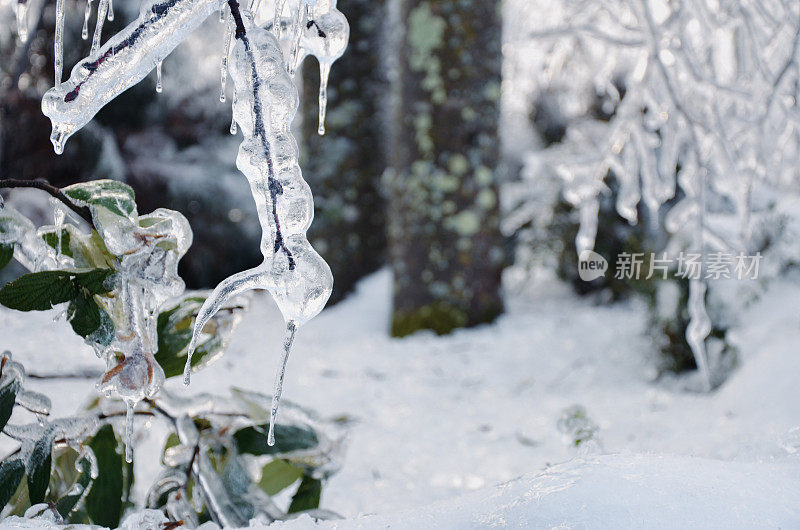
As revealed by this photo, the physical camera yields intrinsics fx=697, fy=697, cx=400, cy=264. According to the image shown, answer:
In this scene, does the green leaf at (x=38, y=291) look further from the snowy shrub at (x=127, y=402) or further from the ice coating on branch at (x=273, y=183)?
the ice coating on branch at (x=273, y=183)

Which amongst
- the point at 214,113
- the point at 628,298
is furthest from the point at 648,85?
the point at 214,113

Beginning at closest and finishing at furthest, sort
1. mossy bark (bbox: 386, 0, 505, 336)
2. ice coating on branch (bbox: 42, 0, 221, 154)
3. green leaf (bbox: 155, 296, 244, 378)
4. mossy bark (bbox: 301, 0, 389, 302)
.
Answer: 1. ice coating on branch (bbox: 42, 0, 221, 154)
2. green leaf (bbox: 155, 296, 244, 378)
3. mossy bark (bbox: 386, 0, 505, 336)
4. mossy bark (bbox: 301, 0, 389, 302)

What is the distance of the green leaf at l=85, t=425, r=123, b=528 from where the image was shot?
0.73 metres

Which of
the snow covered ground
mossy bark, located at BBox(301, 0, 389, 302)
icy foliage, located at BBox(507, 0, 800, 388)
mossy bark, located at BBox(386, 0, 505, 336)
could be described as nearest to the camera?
the snow covered ground

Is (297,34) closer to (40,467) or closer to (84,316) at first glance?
(84,316)

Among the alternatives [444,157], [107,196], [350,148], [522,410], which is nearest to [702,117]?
[522,410]

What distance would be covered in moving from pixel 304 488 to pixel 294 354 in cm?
165

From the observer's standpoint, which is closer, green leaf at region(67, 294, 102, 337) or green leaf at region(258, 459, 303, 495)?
green leaf at region(67, 294, 102, 337)

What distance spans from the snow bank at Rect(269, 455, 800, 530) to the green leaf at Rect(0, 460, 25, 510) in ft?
0.89

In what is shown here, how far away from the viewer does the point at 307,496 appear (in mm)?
921

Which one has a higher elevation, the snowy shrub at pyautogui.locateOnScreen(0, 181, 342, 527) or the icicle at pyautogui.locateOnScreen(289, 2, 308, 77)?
the icicle at pyautogui.locateOnScreen(289, 2, 308, 77)

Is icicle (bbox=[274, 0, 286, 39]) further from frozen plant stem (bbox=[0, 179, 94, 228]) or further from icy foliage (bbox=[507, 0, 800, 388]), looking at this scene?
icy foliage (bbox=[507, 0, 800, 388])

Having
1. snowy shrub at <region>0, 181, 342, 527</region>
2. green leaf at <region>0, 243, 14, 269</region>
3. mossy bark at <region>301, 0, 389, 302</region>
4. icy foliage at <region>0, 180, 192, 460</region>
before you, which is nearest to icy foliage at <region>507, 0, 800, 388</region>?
snowy shrub at <region>0, 181, 342, 527</region>

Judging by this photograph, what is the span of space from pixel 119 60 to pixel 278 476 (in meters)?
0.63
